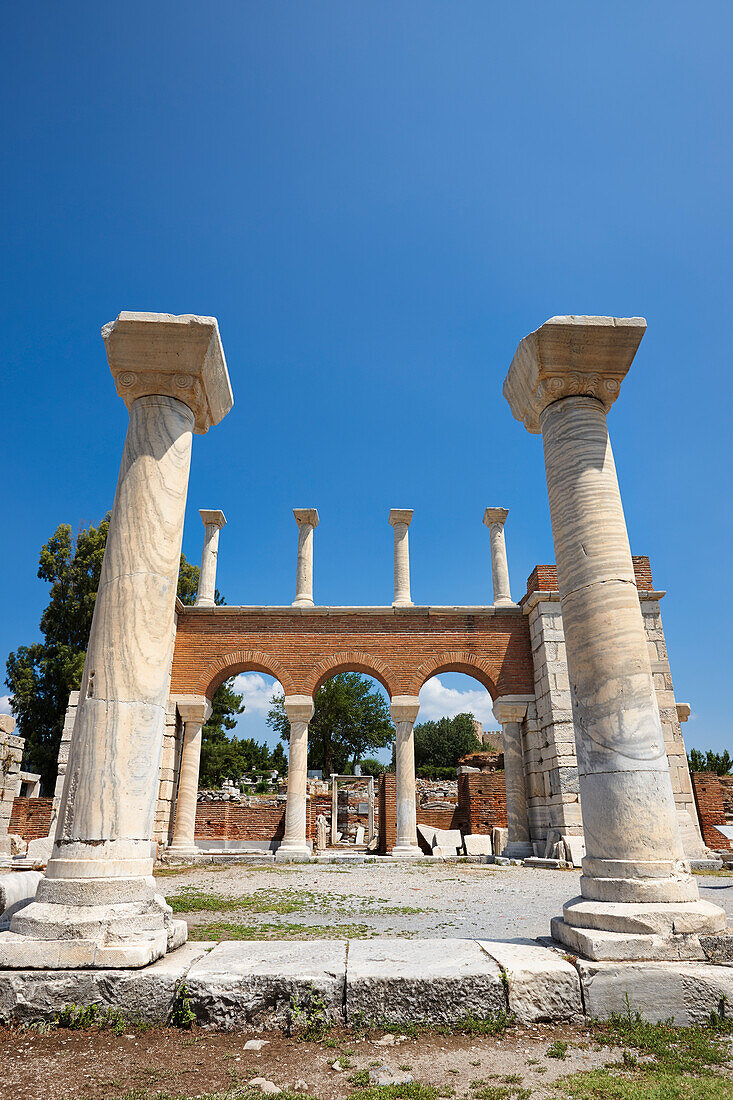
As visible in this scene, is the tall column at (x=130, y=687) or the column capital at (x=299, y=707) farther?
the column capital at (x=299, y=707)

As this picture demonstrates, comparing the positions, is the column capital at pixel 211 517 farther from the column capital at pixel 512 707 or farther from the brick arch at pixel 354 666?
the column capital at pixel 512 707

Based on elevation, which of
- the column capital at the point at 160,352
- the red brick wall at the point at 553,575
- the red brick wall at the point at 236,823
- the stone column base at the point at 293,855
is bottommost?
the stone column base at the point at 293,855

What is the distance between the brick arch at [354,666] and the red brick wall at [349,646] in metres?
0.03

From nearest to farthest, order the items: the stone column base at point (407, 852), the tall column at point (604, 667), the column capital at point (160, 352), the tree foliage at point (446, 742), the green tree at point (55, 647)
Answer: the tall column at point (604, 667) < the column capital at point (160, 352) < the stone column base at point (407, 852) < the green tree at point (55, 647) < the tree foliage at point (446, 742)

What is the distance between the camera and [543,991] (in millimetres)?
3764

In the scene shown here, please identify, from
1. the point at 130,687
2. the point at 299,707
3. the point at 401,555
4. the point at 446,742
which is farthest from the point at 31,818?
the point at 446,742

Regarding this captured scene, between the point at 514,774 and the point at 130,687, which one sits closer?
the point at 130,687

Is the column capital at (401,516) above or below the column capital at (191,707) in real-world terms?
above

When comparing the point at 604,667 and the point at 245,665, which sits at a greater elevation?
the point at 245,665

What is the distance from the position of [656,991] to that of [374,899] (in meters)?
5.70

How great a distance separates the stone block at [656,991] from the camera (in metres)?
3.76

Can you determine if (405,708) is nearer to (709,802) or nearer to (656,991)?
(709,802)

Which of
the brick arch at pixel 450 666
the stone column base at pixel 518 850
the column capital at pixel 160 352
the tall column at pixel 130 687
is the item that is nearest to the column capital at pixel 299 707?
the brick arch at pixel 450 666

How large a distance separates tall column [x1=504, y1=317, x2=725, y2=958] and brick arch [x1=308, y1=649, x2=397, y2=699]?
10.5m
